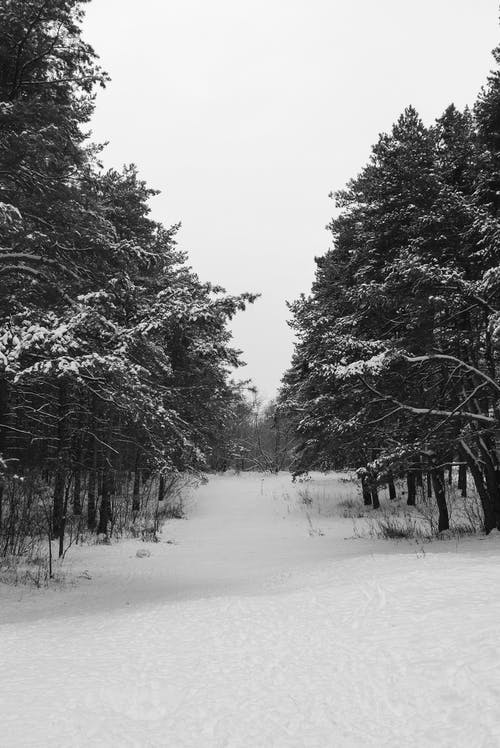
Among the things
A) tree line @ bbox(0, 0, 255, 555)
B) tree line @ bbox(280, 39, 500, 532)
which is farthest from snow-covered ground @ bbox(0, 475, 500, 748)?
tree line @ bbox(280, 39, 500, 532)

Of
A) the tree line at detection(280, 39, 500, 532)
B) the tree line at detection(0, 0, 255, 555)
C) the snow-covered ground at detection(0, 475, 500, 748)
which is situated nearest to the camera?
the snow-covered ground at detection(0, 475, 500, 748)

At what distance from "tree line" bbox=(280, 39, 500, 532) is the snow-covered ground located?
3116 millimetres

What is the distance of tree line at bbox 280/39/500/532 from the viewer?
9320mm

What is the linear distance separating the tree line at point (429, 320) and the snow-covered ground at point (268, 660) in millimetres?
3116

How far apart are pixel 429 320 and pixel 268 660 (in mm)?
7786

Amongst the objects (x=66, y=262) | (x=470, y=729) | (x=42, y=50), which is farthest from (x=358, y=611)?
(x=42, y=50)

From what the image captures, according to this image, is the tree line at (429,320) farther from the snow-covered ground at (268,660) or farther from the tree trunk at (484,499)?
the snow-covered ground at (268,660)

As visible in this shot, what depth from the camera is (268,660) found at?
12.3 feet

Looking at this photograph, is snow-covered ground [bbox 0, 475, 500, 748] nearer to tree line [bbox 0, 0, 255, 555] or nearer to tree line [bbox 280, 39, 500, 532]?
tree line [bbox 0, 0, 255, 555]

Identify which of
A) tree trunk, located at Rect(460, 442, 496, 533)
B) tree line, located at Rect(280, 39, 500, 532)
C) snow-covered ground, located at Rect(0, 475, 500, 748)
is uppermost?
tree line, located at Rect(280, 39, 500, 532)

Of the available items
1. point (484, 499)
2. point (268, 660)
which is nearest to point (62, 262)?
point (268, 660)

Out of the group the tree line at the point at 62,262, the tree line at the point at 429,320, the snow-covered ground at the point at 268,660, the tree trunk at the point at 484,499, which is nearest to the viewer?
the snow-covered ground at the point at 268,660

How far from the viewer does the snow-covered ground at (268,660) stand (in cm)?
272

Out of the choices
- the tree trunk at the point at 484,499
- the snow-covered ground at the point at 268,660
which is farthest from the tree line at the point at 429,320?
the snow-covered ground at the point at 268,660
